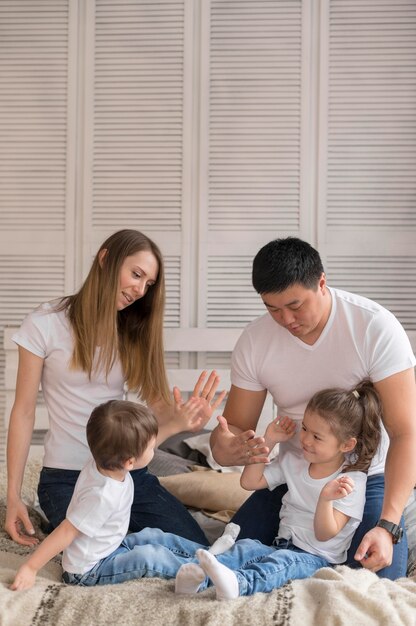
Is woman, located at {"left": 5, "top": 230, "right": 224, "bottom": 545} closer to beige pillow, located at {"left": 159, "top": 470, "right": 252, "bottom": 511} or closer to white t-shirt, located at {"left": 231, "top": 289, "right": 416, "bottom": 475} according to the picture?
white t-shirt, located at {"left": 231, "top": 289, "right": 416, "bottom": 475}

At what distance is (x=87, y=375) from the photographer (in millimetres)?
2238

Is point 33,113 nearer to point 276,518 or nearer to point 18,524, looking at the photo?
point 18,524

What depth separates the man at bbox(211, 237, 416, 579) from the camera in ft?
6.42

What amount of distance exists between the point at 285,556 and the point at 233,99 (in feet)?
8.39

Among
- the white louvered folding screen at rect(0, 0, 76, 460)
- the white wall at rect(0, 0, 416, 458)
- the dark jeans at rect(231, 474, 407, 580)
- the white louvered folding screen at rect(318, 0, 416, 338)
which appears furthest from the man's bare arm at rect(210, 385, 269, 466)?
the white louvered folding screen at rect(0, 0, 76, 460)

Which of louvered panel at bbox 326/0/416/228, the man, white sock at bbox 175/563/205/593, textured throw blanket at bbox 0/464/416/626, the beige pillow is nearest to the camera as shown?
textured throw blanket at bbox 0/464/416/626

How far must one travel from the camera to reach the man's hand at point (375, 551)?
70.9 inches

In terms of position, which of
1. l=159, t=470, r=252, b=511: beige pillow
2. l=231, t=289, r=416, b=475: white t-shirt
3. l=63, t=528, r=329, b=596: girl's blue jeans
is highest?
l=231, t=289, r=416, b=475: white t-shirt

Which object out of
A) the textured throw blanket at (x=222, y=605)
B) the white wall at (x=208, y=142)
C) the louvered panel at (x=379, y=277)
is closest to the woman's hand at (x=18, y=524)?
the textured throw blanket at (x=222, y=605)

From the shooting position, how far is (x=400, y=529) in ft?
6.21

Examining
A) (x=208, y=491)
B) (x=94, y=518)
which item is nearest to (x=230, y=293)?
(x=208, y=491)

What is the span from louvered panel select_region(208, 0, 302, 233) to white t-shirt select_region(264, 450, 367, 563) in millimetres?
1963

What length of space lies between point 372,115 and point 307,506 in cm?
238

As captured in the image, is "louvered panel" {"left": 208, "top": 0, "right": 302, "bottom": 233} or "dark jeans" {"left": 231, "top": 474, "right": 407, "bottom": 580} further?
"louvered panel" {"left": 208, "top": 0, "right": 302, "bottom": 233}
